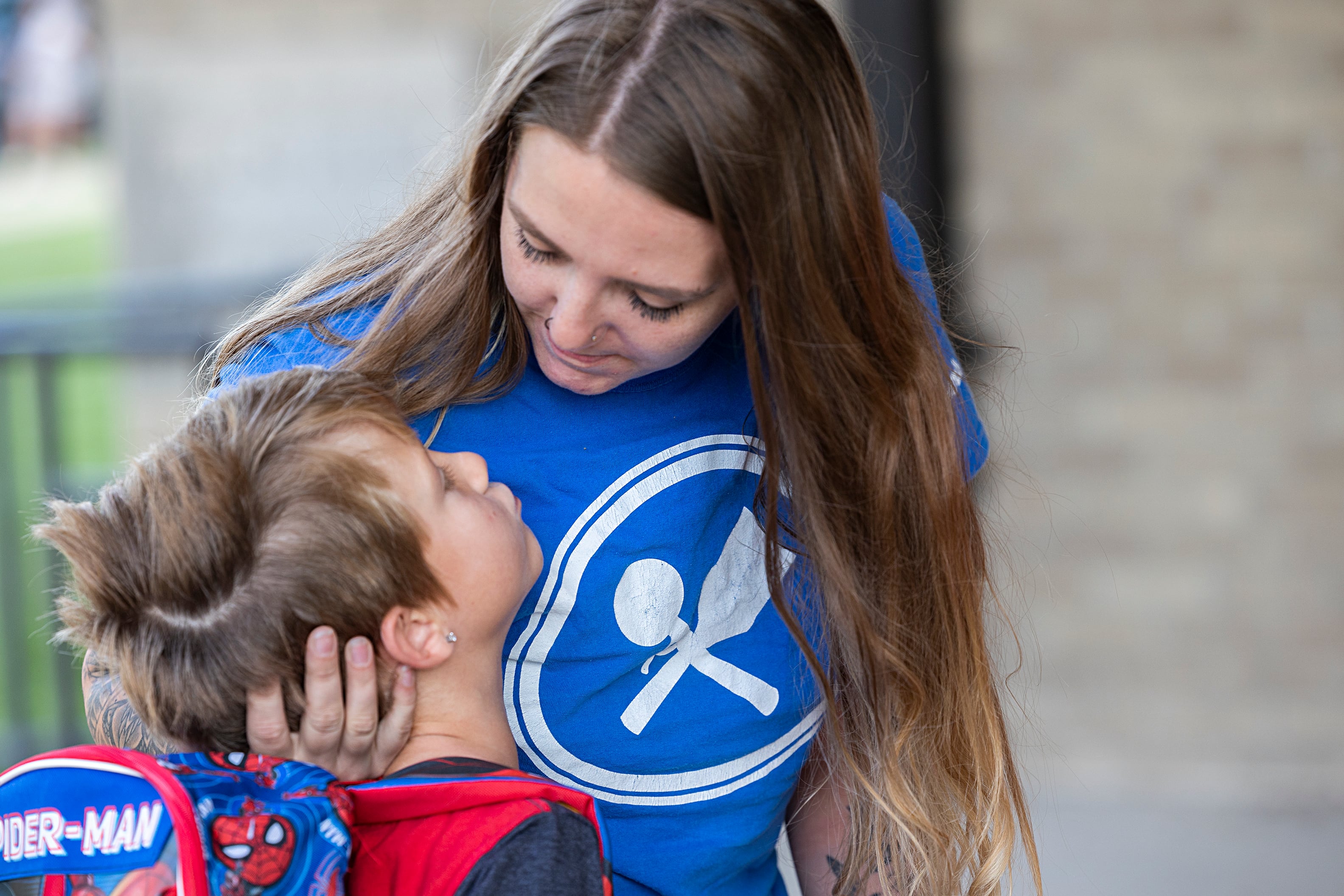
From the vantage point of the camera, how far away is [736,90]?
1.13 metres

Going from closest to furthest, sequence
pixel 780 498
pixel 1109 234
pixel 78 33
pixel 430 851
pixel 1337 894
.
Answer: pixel 430 851 → pixel 780 498 → pixel 1337 894 → pixel 1109 234 → pixel 78 33

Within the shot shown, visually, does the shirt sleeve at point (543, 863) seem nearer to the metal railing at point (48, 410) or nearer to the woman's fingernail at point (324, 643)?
the woman's fingernail at point (324, 643)

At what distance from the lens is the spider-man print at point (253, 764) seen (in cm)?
106

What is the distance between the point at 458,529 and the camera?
3.94ft

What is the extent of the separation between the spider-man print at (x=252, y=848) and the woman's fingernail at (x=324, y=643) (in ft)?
0.56

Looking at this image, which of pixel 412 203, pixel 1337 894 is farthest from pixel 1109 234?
pixel 412 203

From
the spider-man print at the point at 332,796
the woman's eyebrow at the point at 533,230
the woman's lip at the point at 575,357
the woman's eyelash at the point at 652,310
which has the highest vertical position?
the woman's eyebrow at the point at 533,230

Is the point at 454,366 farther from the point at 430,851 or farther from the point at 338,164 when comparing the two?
the point at 338,164

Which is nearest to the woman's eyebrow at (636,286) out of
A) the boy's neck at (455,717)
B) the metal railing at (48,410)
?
the boy's neck at (455,717)

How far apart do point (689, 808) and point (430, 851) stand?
1.10 ft

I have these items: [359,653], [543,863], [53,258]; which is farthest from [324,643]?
[53,258]

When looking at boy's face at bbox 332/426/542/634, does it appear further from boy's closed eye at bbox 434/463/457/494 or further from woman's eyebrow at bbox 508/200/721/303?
woman's eyebrow at bbox 508/200/721/303

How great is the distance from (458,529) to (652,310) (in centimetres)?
30

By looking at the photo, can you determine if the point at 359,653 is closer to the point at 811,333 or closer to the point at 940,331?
the point at 811,333
